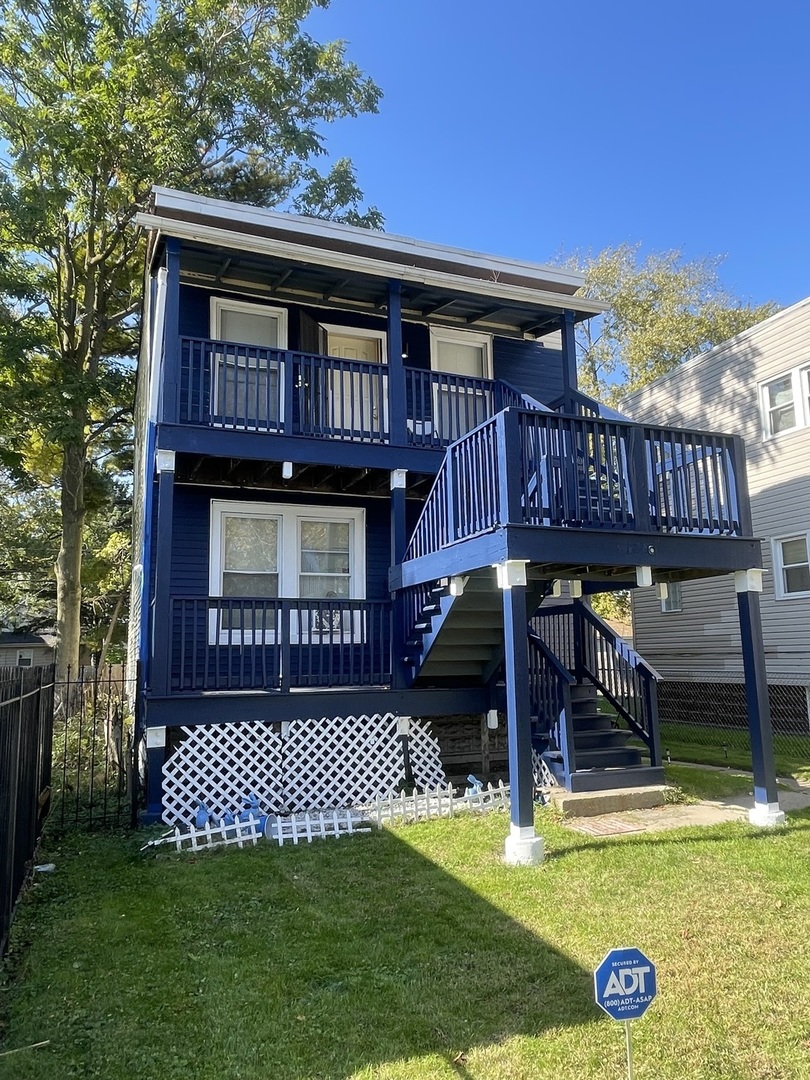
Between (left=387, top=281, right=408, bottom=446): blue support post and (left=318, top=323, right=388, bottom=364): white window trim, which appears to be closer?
(left=387, top=281, right=408, bottom=446): blue support post

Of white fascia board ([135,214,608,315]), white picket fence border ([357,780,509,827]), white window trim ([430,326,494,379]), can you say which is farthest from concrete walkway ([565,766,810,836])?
white window trim ([430,326,494,379])

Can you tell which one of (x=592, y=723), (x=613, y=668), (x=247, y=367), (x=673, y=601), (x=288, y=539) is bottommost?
(x=592, y=723)

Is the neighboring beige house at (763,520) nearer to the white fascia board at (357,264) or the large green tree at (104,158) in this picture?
the white fascia board at (357,264)

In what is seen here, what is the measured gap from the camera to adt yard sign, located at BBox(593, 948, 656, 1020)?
2.92 m

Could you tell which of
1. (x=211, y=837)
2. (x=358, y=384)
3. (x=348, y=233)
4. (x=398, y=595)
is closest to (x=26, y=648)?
(x=358, y=384)

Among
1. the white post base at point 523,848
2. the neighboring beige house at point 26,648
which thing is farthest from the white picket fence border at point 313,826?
the neighboring beige house at point 26,648

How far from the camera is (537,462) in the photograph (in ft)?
25.3

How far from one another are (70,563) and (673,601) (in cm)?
1493

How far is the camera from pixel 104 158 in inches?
727

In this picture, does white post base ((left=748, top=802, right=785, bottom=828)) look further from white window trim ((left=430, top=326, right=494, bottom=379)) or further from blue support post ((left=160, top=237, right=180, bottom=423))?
blue support post ((left=160, top=237, right=180, bottom=423))

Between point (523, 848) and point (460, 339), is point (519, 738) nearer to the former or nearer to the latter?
point (523, 848)

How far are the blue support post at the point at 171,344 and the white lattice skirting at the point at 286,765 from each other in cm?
391

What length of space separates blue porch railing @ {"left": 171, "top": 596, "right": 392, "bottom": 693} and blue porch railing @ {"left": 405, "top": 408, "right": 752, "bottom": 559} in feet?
5.13

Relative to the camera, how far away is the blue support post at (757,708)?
8125mm
